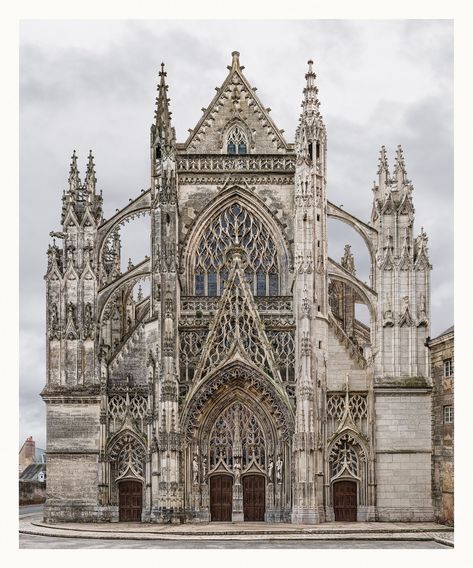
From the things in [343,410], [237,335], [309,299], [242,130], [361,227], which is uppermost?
[242,130]

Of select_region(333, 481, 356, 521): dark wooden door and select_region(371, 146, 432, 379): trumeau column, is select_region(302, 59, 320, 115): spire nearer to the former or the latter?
select_region(371, 146, 432, 379): trumeau column

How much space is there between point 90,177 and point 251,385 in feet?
39.6

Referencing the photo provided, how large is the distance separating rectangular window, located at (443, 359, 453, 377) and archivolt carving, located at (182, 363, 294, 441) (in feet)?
21.8

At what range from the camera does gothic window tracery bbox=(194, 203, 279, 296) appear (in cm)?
4872

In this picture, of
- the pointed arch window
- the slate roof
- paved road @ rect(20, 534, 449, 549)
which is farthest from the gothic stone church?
the slate roof

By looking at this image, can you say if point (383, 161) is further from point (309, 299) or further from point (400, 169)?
point (309, 299)

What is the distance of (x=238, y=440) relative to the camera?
46.2m

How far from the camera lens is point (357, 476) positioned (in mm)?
45656

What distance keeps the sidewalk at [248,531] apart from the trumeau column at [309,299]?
1.81 m

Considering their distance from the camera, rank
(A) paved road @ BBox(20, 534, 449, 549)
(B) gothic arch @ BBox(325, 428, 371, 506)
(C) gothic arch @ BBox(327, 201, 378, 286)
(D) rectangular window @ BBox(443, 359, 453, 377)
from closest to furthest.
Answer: (A) paved road @ BBox(20, 534, 449, 549), (D) rectangular window @ BBox(443, 359, 453, 377), (B) gothic arch @ BBox(325, 428, 371, 506), (C) gothic arch @ BBox(327, 201, 378, 286)

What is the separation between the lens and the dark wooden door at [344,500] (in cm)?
4544

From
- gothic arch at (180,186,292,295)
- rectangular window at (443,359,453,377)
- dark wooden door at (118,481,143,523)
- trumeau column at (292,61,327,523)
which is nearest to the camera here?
trumeau column at (292,61,327,523)

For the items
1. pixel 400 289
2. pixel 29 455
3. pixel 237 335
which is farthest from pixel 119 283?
pixel 29 455

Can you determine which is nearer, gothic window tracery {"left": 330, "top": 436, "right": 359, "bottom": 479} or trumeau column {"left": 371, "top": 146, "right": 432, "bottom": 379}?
gothic window tracery {"left": 330, "top": 436, "right": 359, "bottom": 479}
